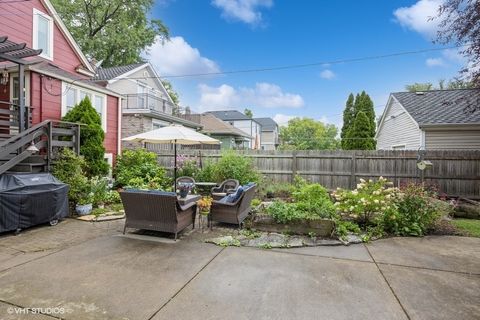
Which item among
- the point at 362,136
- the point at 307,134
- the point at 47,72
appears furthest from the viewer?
the point at 307,134

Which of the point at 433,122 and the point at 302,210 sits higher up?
the point at 433,122

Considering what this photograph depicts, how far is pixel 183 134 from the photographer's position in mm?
6402

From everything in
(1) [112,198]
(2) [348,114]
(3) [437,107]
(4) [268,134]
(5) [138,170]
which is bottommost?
(1) [112,198]

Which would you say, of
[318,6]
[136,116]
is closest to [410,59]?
[318,6]

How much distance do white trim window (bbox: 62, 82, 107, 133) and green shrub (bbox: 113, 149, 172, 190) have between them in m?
1.44

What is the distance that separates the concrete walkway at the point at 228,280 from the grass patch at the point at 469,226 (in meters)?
0.89

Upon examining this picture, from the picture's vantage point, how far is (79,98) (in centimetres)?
922

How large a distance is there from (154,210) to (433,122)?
1119 cm

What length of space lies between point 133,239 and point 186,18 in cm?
1152

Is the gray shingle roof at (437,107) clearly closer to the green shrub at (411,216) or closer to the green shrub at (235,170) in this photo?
the green shrub at (411,216)

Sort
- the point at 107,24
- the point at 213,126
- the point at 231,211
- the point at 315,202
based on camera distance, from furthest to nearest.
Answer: the point at 213,126 < the point at 107,24 < the point at 315,202 < the point at 231,211

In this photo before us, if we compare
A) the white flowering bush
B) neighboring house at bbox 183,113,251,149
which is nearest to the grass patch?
the white flowering bush

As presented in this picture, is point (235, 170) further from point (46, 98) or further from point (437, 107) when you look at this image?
point (437, 107)

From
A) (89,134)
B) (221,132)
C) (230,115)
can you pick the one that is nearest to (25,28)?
(89,134)
